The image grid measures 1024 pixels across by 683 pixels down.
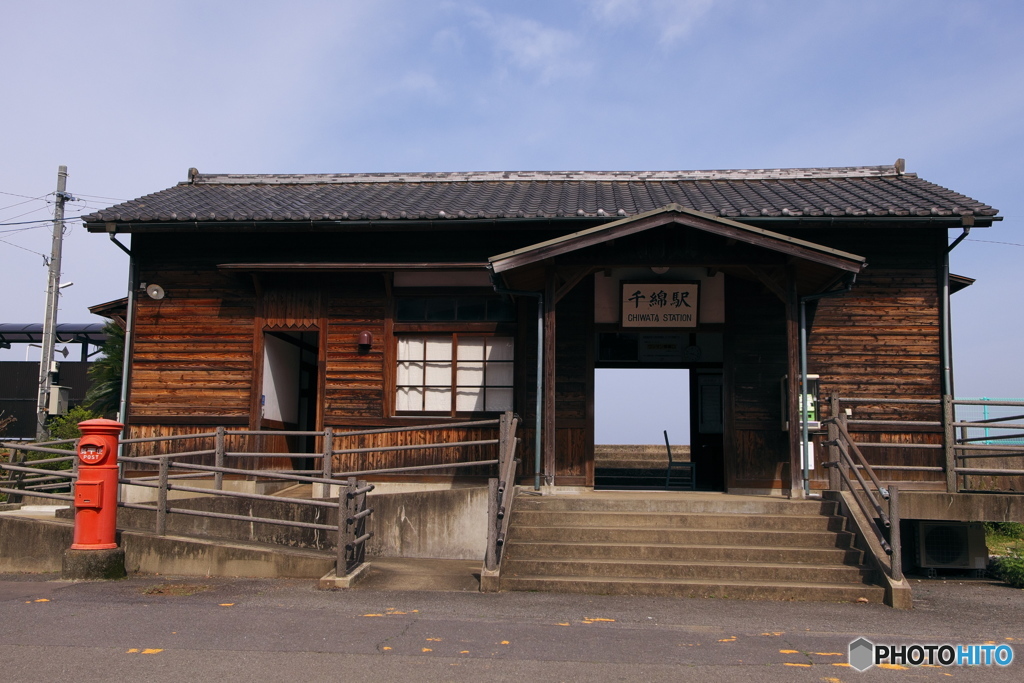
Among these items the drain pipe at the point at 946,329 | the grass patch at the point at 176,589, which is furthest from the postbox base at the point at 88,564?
the drain pipe at the point at 946,329

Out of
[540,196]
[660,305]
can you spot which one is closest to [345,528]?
[660,305]

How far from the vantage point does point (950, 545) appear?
10.5m

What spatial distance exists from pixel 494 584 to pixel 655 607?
1.53 m

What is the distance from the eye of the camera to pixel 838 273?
987 centimetres

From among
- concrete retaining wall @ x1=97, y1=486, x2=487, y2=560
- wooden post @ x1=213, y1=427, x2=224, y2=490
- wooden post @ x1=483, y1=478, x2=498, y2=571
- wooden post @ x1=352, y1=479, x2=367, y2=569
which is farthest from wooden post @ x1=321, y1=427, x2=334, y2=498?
wooden post @ x1=483, y1=478, x2=498, y2=571

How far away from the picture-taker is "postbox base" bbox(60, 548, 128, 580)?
8531 millimetres

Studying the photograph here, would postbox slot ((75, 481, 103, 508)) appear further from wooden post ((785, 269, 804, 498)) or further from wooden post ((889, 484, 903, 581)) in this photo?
wooden post ((889, 484, 903, 581))

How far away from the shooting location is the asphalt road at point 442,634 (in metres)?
5.34

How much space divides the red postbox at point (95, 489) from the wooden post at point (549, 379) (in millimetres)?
4669

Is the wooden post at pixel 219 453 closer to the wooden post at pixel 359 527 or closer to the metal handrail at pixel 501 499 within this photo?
the wooden post at pixel 359 527

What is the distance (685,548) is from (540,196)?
21.5 ft

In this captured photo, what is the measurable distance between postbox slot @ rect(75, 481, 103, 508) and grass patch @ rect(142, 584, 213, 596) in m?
1.11

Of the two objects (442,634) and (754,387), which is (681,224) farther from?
(442,634)

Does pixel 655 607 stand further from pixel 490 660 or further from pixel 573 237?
pixel 573 237
